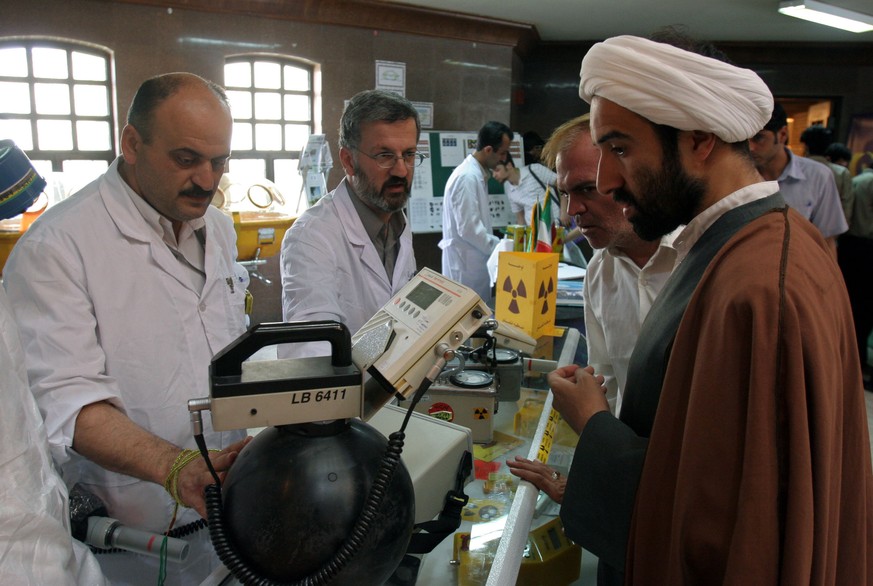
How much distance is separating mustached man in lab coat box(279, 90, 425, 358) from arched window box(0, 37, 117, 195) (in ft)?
12.9

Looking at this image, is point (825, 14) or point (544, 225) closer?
point (544, 225)

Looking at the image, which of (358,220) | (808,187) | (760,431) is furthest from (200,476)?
(808,187)

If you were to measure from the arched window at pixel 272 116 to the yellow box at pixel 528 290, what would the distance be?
13.3 feet

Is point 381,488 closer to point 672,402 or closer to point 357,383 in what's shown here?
point 357,383

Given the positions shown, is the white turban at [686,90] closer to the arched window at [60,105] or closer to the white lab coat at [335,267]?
the white lab coat at [335,267]

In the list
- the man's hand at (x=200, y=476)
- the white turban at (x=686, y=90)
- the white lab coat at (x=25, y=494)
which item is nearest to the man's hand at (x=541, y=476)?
the man's hand at (x=200, y=476)

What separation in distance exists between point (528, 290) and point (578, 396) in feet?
3.41

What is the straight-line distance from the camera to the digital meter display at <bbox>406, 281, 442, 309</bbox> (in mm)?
1133

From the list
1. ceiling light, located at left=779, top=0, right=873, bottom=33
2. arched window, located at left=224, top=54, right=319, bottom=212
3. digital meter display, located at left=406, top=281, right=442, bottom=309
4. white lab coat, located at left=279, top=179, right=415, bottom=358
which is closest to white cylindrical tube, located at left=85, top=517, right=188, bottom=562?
digital meter display, located at left=406, top=281, right=442, bottom=309

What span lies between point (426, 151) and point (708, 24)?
3.61m

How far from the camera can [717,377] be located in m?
0.93

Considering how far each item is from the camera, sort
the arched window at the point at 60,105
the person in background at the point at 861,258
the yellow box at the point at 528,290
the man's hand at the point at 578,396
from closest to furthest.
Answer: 1. the man's hand at the point at 578,396
2. the yellow box at the point at 528,290
3. the arched window at the point at 60,105
4. the person in background at the point at 861,258

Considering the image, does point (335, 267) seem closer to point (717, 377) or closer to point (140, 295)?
point (140, 295)

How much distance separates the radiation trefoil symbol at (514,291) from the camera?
242 cm
